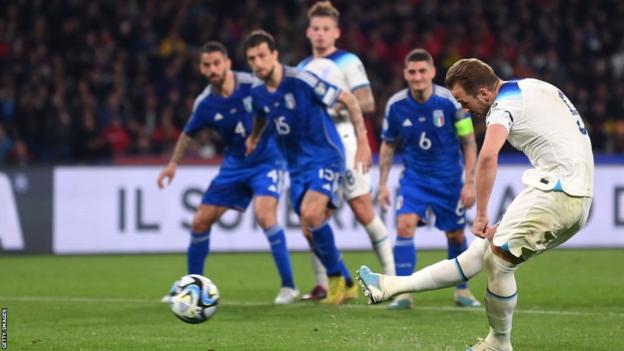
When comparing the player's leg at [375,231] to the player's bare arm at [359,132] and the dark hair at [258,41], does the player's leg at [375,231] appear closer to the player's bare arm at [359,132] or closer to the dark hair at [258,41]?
the player's bare arm at [359,132]

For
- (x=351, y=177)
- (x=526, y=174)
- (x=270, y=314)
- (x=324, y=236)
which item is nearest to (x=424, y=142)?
(x=351, y=177)

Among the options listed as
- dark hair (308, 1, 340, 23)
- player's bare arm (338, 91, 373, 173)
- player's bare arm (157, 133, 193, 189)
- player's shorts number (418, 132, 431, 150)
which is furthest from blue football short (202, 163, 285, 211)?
dark hair (308, 1, 340, 23)

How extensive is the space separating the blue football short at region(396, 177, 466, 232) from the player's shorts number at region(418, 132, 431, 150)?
0.34m

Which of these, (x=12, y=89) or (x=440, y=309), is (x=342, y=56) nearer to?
(x=440, y=309)

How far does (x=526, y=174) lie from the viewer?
6.99 metres

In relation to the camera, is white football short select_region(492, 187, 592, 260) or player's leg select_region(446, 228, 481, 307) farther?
player's leg select_region(446, 228, 481, 307)

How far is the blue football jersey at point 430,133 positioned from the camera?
34.0 feet

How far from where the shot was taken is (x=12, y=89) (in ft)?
65.2

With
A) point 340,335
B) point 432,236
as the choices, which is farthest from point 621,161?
point 340,335

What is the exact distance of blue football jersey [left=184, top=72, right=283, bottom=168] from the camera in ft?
35.7

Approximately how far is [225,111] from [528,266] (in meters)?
5.02

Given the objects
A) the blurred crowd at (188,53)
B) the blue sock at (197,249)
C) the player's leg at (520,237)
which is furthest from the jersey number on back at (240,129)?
the blurred crowd at (188,53)

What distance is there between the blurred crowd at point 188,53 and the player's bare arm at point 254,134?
7.85 m

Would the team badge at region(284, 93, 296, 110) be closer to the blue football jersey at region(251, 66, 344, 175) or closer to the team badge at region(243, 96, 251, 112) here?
the blue football jersey at region(251, 66, 344, 175)
